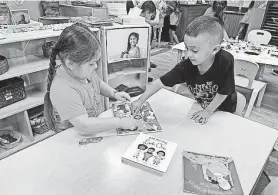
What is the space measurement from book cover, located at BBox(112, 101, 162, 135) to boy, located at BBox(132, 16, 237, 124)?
0.04 meters

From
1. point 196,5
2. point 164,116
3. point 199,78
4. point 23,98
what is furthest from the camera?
point 196,5

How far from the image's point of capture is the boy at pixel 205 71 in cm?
102

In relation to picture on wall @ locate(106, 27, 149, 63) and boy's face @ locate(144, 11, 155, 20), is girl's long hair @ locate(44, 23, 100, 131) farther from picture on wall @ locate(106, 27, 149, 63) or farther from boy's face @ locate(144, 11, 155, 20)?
boy's face @ locate(144, 11, 155, 20)

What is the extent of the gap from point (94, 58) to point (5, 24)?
4.95 ft

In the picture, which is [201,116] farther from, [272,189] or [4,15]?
[4,15]

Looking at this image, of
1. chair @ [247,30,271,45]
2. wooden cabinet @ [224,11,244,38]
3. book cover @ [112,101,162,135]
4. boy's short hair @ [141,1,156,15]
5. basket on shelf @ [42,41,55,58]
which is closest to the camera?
book cover @ [112,101,162,135]

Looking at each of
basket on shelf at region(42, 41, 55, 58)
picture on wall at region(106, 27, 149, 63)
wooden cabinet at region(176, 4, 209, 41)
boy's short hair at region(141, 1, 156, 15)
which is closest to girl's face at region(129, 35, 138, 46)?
picture on wall at region(106, 27, 149, 63)

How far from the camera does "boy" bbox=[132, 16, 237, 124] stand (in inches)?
40.1

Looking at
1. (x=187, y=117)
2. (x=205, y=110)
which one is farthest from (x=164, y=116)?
(x=205, y=110)

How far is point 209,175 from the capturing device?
0.77m

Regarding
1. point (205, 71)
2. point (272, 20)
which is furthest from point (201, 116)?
point (272, 20)

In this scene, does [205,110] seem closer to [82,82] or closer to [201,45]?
[201,45]

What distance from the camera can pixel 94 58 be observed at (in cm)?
93

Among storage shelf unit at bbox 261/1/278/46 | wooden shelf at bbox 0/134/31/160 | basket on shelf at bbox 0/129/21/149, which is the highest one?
storage shelf unit at bbox 261/1/278/46
